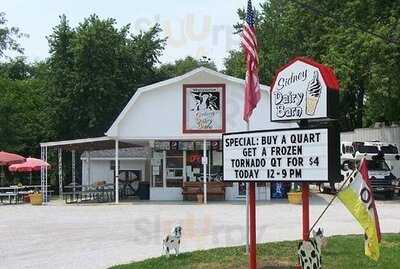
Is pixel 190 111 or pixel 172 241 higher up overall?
pixel 190 111

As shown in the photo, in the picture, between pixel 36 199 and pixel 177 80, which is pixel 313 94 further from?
pixel 36 199

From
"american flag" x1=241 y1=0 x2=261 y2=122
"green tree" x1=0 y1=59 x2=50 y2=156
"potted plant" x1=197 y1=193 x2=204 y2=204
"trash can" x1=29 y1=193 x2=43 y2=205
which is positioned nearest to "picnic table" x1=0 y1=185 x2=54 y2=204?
"trash can" x1=29 y1=193 x2=43 y2=205

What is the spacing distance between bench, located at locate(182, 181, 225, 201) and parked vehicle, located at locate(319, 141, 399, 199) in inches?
205

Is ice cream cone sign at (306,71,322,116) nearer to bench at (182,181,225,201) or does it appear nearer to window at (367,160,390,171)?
bench at (182,181,225,201)

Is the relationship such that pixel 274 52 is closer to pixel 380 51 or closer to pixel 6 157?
pixel 380 51

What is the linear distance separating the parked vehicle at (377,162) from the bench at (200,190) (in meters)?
5.21

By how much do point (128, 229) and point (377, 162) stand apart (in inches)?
708

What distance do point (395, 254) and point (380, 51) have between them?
20.7 m

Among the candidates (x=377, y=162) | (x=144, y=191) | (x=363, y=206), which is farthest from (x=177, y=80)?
(x=363, y=206)

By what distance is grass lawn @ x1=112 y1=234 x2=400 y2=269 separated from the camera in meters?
11.7

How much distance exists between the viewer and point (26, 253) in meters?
14.7

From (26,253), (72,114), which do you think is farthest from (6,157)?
(26,253)

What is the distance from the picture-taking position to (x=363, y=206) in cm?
938

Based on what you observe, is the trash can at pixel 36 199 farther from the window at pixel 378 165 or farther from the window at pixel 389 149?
the window at pixel 389 149
